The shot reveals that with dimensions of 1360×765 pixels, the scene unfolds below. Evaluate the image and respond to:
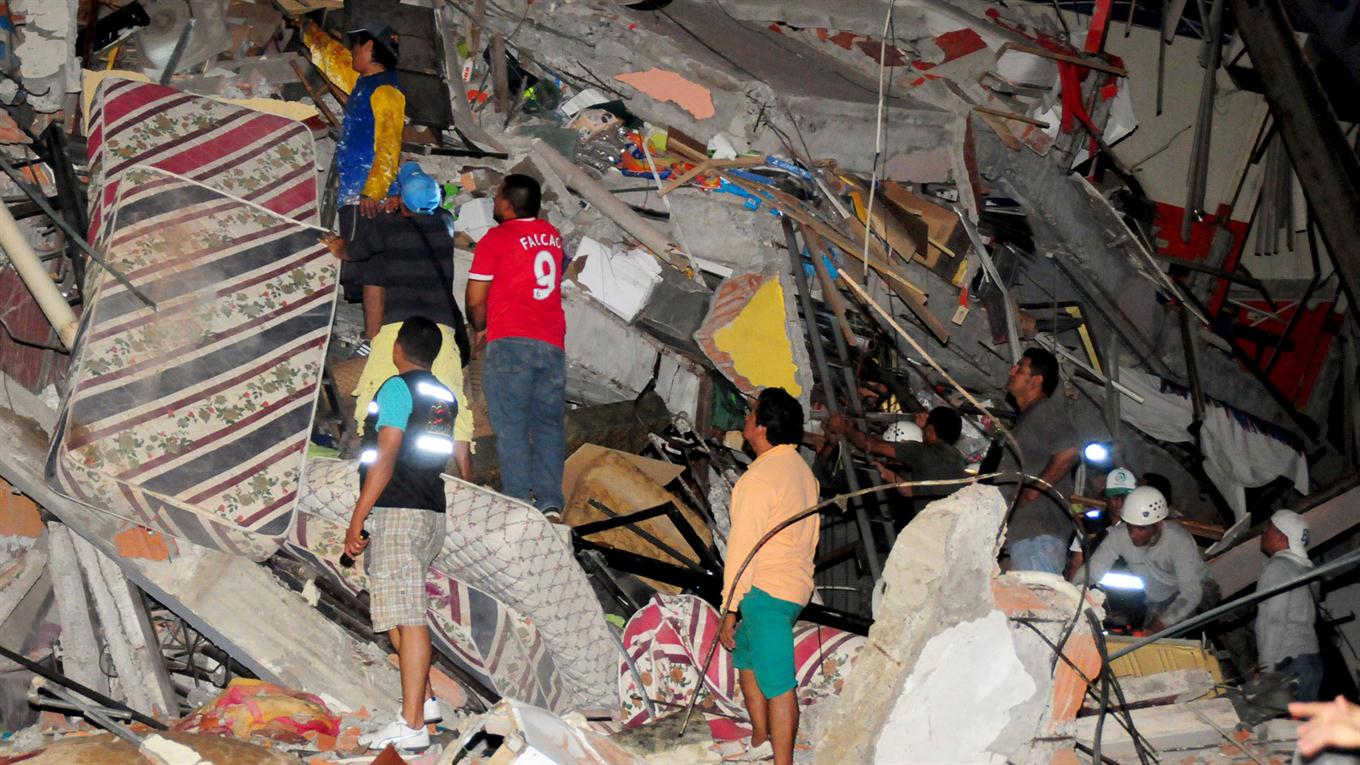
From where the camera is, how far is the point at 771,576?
530 cm

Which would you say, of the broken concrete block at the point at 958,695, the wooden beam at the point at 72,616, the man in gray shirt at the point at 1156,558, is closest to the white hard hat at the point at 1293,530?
the man in gray shirt at the point at 1156,558

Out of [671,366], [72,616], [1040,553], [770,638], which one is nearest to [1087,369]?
[1040,553]

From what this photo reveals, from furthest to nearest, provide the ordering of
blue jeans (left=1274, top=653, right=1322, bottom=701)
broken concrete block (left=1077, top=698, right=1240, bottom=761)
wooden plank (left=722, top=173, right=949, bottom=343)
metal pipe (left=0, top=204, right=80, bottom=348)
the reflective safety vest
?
wooden plank (left=722, top=173, right=949, bottom=343) < blue jeans (left=1274, top=653, right=1322, bottom=701) < metal pipe (left=0, top=204, right=80, bottom=348) < broken concrete block (left=1077, top=698, right=1240, bottom=761) < the reflective safety vest

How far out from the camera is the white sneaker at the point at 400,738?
506 cm

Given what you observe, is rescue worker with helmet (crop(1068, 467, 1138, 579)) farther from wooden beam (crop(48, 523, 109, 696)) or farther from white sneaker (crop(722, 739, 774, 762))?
wooden beam (crop(48, 523, 109, 696))

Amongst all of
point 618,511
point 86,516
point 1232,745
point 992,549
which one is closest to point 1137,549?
point 1232,745

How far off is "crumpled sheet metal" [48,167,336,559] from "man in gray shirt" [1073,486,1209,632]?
460 cm

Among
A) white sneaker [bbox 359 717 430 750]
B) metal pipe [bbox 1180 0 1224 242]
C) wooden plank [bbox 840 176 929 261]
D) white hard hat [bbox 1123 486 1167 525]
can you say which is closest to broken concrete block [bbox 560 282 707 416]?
wooden plank [bbox 840 176 929 261]

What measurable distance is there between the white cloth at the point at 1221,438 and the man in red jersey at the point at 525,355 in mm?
5331

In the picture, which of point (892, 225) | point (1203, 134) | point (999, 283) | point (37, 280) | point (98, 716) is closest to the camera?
point (98, 716)

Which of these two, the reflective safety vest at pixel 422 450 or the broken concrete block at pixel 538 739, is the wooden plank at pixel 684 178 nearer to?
the reflective safety vest at pixel 422 450

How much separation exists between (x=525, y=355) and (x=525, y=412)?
29 centimetres

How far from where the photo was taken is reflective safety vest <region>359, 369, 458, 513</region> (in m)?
5.39

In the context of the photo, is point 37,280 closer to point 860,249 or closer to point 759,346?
point 759,346
